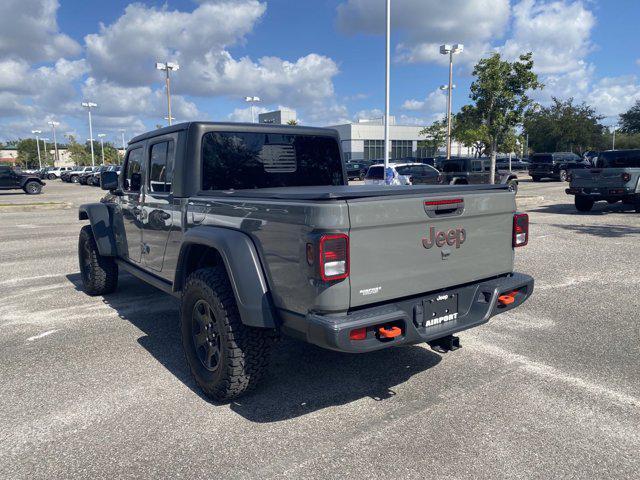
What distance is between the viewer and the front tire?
29281 mm

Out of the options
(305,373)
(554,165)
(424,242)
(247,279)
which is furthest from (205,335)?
(554,165)

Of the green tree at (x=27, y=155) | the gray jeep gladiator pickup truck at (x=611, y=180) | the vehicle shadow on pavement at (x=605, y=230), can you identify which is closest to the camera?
the vehicle shadow on pavement at (x=605, y=230)

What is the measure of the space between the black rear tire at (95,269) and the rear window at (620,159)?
1395 centimetres

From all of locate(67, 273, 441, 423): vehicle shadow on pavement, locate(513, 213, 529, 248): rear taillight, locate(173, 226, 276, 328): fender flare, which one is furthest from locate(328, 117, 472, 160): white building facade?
locate(173, 226, 276, 328): fender flare

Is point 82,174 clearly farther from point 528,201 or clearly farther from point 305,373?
point 305,373

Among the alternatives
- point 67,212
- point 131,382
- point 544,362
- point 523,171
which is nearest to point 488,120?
point 67,212

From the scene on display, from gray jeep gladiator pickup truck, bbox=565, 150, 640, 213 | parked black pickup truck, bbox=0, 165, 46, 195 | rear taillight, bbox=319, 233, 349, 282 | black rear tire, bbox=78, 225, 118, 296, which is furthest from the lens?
parked black pickup truck, bbox=0, 165, 46, 195

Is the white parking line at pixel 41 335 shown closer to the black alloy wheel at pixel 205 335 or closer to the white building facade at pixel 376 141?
the black alloy wheel at pixel 205 335

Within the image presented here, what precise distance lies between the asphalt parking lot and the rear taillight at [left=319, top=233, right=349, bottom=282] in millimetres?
1049

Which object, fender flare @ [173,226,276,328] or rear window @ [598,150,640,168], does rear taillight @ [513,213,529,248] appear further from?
rear window @ [598,150,640,168]

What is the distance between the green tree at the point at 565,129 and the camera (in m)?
60.0

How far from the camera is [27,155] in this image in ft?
385

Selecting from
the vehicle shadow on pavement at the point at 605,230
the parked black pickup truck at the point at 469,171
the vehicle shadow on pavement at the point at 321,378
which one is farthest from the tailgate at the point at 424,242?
the parked black pickup truck at the point at 469,171

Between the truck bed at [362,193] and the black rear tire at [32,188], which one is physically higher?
the truck bed at [362,193]
